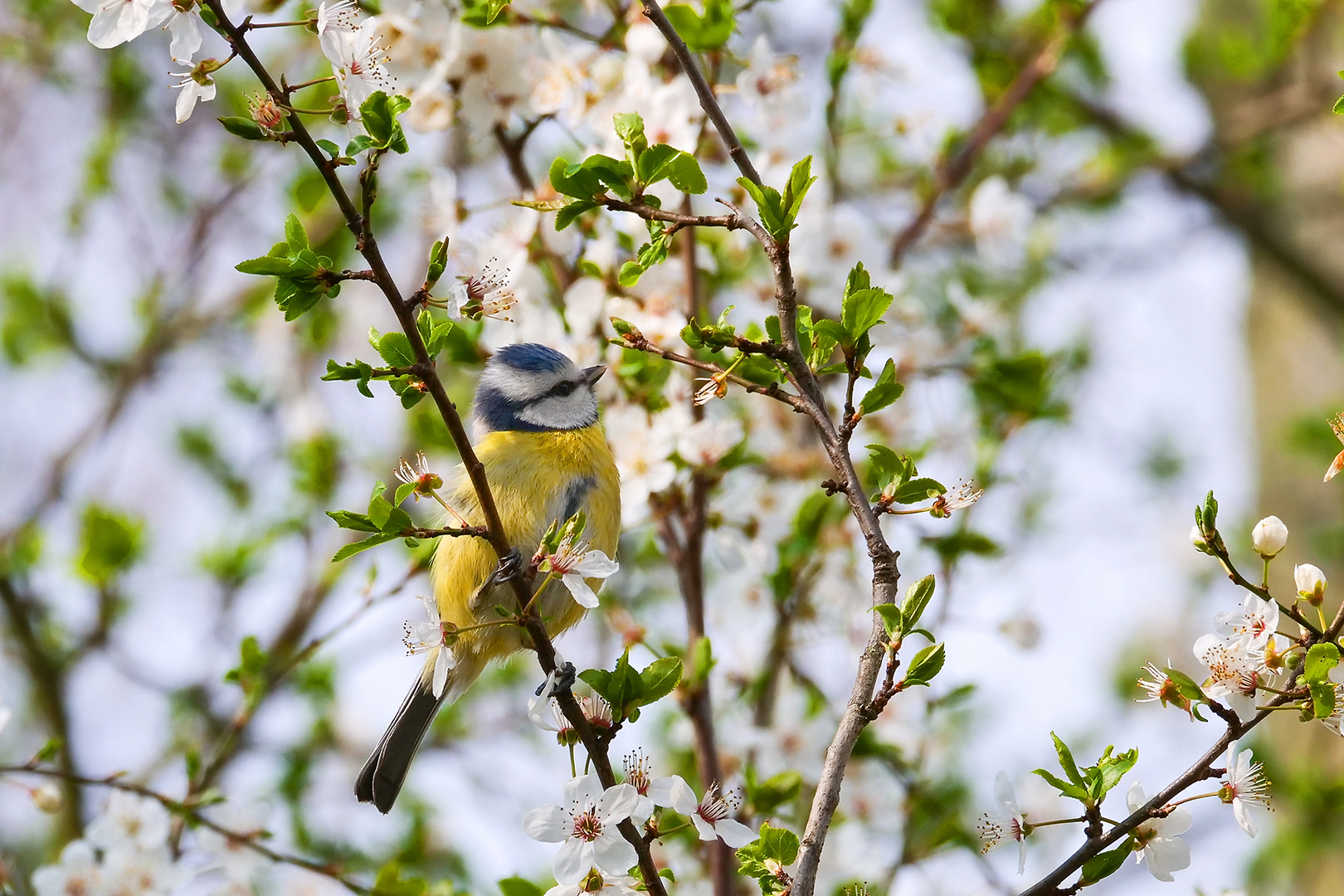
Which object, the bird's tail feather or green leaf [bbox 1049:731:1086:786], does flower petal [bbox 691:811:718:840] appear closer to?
green leaf [bbox 1049:731:1086:786]

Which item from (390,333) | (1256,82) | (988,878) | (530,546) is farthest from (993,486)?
(1256,82)

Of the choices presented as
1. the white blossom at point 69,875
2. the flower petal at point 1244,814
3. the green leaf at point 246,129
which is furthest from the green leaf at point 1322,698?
the white blossom at point 69,875

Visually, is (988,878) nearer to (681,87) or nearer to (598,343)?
(598,343)

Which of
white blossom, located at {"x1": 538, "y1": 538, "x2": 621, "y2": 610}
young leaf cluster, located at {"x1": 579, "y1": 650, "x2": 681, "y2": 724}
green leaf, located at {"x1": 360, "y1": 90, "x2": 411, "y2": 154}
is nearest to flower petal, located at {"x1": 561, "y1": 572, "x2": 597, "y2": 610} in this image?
white blossom, located at {"x1": 538, "y1": 538, "x2": 621, "y2": 610}

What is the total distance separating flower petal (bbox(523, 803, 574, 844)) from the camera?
7.39 feet

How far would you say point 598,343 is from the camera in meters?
3.57

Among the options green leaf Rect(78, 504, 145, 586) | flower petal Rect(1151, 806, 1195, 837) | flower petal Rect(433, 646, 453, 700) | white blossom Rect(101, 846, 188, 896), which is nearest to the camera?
flower petal Rect(1151, 806, 1195, 837)

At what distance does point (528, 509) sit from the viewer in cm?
350

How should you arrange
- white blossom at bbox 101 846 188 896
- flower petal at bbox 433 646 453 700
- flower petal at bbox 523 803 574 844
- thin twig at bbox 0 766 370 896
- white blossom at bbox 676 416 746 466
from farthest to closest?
white blossom at bbox 676 416 746 466 → white blossom at bbox 101 846 188 896 → thin twig at bbox 0 766 370 896 → flower petal at bbox 433 646 453 700 → flower petal at bbox 523 803 574 844

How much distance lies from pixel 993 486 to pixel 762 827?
7.22 ft

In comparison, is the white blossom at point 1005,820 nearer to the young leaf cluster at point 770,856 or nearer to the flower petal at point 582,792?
the young leaf cluster at point 770,856

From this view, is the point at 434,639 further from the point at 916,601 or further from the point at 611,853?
the point at 916,601

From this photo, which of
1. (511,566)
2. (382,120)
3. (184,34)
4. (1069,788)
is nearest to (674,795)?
(511,566)

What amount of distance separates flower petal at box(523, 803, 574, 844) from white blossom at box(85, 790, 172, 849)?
5.08ft
